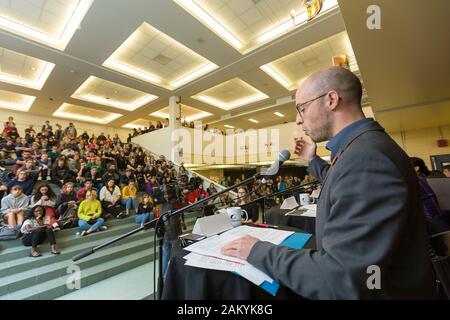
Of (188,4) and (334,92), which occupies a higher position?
(188,4)

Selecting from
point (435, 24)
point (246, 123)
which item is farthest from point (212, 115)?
point (435, 24)

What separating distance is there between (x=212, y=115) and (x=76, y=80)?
581 cm

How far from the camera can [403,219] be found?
51cm

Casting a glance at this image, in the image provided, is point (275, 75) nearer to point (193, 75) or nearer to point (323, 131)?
point (193, 75)

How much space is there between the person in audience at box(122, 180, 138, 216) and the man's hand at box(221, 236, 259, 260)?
16.0ft

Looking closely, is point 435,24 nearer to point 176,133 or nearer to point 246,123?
point 176,133

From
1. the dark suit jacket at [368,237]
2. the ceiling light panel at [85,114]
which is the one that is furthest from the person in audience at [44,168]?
the dark suit jacket at [368,237]

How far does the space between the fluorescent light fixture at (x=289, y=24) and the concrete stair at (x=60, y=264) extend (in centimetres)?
543

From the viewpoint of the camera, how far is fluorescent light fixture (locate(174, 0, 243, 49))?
13.8 ft

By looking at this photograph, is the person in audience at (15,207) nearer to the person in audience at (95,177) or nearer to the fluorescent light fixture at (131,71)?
the person in audience at (95,177)

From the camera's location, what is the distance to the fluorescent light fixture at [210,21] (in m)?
4.22

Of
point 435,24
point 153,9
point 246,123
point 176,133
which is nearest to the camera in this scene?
point 435,24

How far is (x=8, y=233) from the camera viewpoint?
3254 millimetres

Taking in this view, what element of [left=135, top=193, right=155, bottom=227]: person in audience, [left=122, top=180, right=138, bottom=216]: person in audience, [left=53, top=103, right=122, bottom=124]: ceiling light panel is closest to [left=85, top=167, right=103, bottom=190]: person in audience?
[left=122, top=180, right=138, bottom=216]: person in audience
